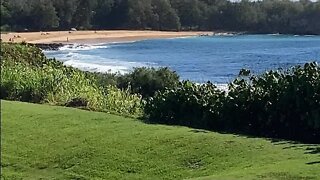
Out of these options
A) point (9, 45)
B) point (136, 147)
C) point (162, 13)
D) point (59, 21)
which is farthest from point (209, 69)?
point (162, 13)

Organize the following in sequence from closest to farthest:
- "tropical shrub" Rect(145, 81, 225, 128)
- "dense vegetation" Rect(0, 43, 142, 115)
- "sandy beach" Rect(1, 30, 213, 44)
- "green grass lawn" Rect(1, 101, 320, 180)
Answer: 1. "green grass lawn" Rect(1, 101, 320, 180)
2. "tropical shrub" Rect(145, 81, 225, 128)
3. "dense vegetation" Rect(0, 43, 142, 115)
4. "sandy beach" Rect(1, 30, 213, 44)

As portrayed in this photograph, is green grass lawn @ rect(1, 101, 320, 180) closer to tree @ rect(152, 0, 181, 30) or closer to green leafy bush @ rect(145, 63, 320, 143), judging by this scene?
green leafy bush @ rect(145, 63, 320, 143)

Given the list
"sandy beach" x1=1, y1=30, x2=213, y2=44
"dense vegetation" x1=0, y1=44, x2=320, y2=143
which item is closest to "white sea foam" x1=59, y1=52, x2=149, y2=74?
"dense vegetation" x1=0, y1=44, x2=320, y2=143

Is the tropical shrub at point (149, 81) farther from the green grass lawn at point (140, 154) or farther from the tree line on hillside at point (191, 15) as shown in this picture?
the tree line on hillside at point (191, 15)

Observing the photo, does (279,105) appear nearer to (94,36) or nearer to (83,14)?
(94,36)

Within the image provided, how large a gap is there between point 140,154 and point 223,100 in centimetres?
325

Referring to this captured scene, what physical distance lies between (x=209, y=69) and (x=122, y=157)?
32.3 m

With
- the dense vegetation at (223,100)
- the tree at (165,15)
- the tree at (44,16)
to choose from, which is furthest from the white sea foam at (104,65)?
the tree at (165,15)

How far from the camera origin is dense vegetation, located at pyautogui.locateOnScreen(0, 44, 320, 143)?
464 inches

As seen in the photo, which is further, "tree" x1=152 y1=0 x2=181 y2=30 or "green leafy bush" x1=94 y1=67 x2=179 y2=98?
"tree" x1=152 y1=0 x2=181 y2=30

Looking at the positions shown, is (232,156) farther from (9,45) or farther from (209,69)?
(209,69)

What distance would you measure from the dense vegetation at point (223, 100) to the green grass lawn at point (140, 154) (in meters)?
1.23

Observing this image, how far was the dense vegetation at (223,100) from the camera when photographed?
38.6 feet

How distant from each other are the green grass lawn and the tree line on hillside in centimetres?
7091
